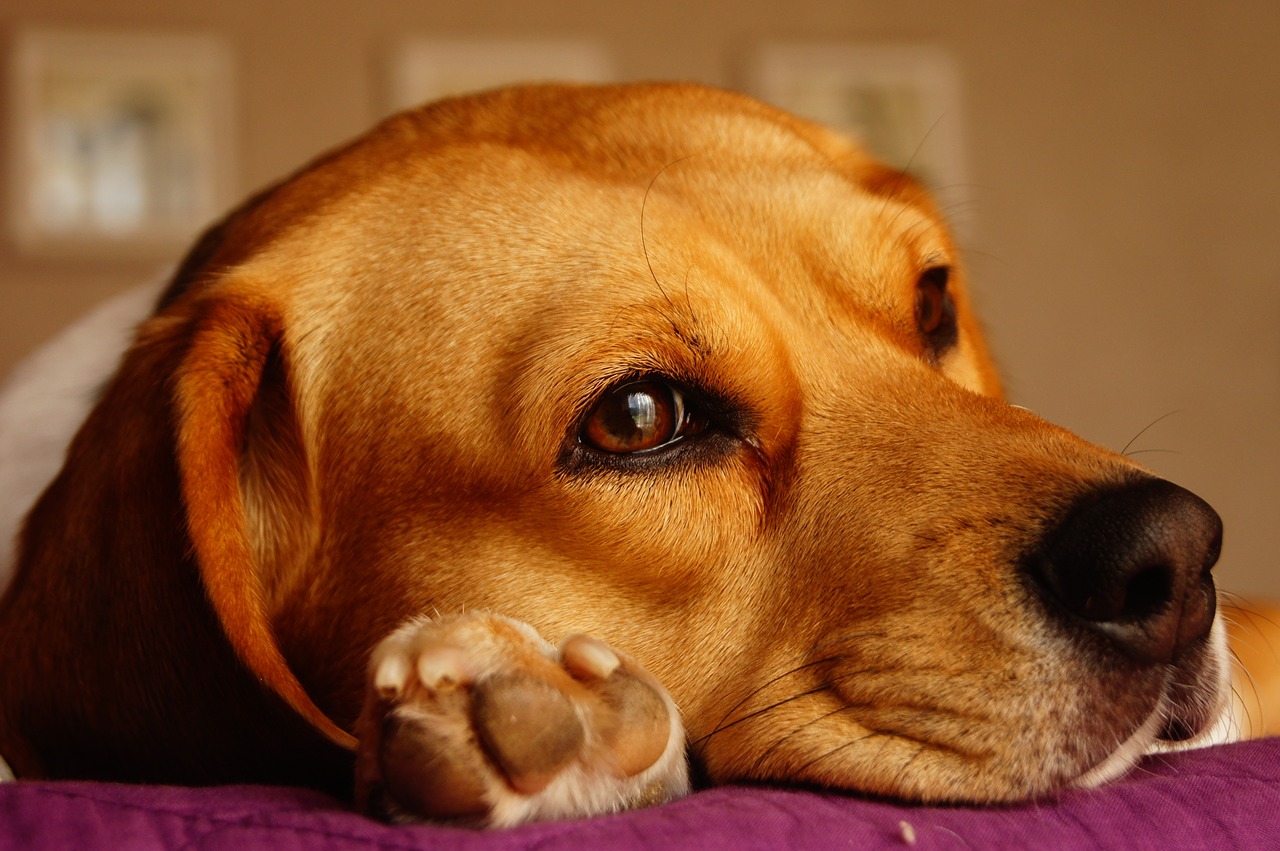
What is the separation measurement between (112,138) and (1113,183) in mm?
5995

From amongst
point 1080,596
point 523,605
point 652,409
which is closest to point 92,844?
point 523,605

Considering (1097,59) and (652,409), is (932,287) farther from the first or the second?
(1097,59)

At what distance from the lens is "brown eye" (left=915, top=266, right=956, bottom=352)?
211 centimetres

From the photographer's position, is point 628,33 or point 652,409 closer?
point 652,409

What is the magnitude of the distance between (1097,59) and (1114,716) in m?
7.07

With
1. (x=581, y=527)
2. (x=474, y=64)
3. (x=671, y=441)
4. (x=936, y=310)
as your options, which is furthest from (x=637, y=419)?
(x=474, y=64)

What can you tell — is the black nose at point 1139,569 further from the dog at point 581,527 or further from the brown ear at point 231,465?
the brown ear at point 231,465

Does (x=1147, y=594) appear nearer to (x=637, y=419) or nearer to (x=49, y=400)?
(x=637, y=419)

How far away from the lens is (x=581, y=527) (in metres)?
1.54

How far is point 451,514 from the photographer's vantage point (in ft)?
5.20

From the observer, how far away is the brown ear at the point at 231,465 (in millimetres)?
1388

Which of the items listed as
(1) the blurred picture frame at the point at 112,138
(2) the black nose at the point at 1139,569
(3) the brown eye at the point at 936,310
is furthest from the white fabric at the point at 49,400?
(1) the blurred picture frame at the point at 112,138

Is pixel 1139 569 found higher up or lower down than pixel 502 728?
higher up

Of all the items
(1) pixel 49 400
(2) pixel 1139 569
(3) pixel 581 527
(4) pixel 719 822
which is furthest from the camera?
(1) pixel 49 400
